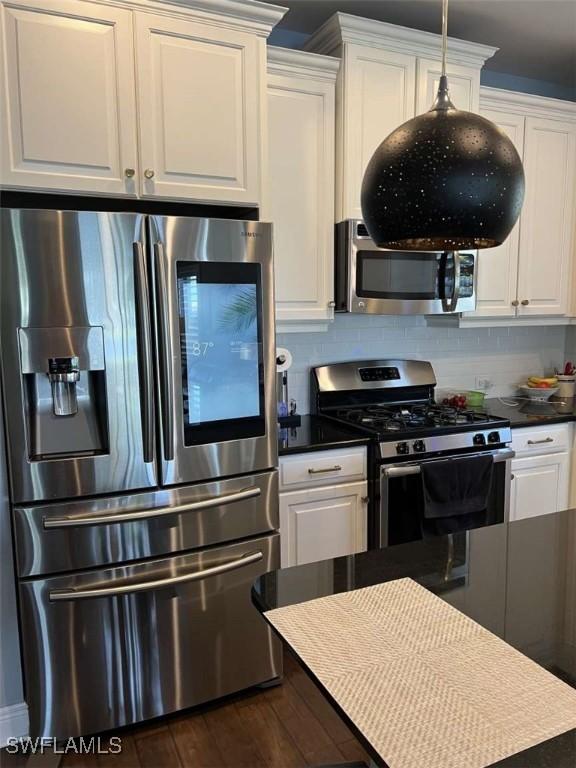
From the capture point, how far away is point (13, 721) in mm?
2035

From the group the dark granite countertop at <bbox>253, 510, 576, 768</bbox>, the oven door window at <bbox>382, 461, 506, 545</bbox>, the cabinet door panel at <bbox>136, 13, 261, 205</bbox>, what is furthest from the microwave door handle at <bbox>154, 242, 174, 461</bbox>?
the oven door window at <bbox>382, 461, 506, 545</bbox>

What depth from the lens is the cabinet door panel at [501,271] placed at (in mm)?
3154

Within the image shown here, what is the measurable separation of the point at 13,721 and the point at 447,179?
227cm

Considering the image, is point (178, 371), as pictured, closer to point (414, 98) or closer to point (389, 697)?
point (389, 697)

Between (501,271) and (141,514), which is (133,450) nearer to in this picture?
(141,514)

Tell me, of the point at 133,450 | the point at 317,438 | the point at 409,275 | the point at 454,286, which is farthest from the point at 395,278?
the point at 133,450

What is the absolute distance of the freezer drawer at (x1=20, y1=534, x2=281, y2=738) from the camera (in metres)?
1.91

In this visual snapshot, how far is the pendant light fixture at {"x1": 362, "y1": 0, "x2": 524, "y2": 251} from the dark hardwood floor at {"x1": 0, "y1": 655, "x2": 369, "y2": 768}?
5.82ft

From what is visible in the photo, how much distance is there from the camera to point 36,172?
6.20 feet

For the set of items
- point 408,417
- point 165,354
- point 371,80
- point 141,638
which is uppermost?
point 371,80

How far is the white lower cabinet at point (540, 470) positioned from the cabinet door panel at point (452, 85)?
170 cm

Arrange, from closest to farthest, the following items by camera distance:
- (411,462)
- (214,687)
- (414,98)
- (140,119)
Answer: (140,119)
(214,687)
(411,462)
(414,98)

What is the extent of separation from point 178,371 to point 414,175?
1237 mm

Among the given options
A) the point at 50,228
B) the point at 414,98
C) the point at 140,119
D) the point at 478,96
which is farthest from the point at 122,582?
Result: the point at 478,96
